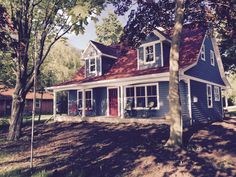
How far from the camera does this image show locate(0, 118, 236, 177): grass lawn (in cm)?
725

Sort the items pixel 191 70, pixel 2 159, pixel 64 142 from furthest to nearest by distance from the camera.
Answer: pixel 191 70
pixel 64 142
pixel 2 159

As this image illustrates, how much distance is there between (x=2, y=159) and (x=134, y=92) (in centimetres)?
1128

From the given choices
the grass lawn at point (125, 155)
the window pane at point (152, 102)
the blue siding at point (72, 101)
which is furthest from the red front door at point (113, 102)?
the grass lawn at point (125, 155)

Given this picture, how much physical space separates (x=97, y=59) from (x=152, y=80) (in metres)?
7.48

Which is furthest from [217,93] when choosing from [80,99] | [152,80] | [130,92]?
[80,99]

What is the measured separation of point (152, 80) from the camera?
607 inches

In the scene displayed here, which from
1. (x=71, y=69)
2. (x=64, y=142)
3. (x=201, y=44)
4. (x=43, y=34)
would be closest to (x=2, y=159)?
(x=64, y=142)

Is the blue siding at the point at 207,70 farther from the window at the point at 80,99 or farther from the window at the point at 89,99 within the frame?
the window at the point at 80,99

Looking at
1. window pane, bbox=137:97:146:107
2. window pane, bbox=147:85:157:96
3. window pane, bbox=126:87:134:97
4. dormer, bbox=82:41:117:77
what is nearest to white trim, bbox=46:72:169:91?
window pane, bbox=147:85:157:96

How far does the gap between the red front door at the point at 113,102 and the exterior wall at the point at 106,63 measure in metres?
2.16

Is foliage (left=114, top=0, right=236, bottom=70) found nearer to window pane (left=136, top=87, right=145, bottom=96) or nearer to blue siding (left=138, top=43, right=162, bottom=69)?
blue siding (left=138, top=43, right=162, bottom=69)

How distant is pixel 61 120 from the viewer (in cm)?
2061

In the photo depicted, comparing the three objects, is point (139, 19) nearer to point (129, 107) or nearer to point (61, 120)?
point (129, 107)

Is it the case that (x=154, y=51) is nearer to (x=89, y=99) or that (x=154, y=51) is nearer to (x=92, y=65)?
(x=92, y=65)
